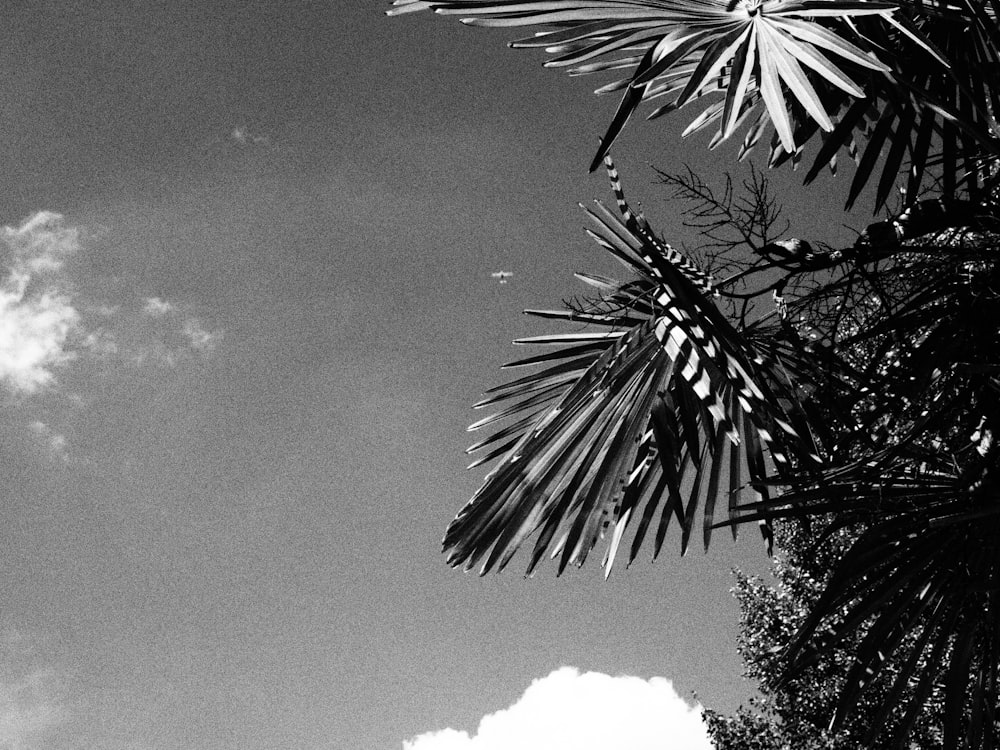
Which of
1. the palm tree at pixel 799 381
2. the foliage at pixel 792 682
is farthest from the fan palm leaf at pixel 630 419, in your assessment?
the foliage at pixel 792 682

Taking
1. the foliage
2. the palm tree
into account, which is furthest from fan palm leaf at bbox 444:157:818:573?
the foliage

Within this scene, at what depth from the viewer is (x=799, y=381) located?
9.13 ft

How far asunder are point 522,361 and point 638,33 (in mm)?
1044

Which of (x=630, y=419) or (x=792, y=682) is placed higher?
(x=792, y=682)

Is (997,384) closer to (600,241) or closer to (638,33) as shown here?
(600,241)

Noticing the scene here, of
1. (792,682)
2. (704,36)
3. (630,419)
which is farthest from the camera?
(792,682)

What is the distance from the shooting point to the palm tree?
2.04m

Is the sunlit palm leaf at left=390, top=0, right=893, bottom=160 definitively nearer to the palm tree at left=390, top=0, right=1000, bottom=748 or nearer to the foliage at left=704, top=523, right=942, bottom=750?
the palm tree at left=390, top=0, right=1000, bottom=748

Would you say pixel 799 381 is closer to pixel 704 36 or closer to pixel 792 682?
pixel 704 36

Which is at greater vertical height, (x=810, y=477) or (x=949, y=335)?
(x=949, y=335)

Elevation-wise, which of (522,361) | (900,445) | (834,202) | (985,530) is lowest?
(985,530)

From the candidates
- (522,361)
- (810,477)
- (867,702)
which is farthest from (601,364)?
(867,702)

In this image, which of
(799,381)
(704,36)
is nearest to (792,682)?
(799,381)

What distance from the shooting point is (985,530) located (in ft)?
7.53
